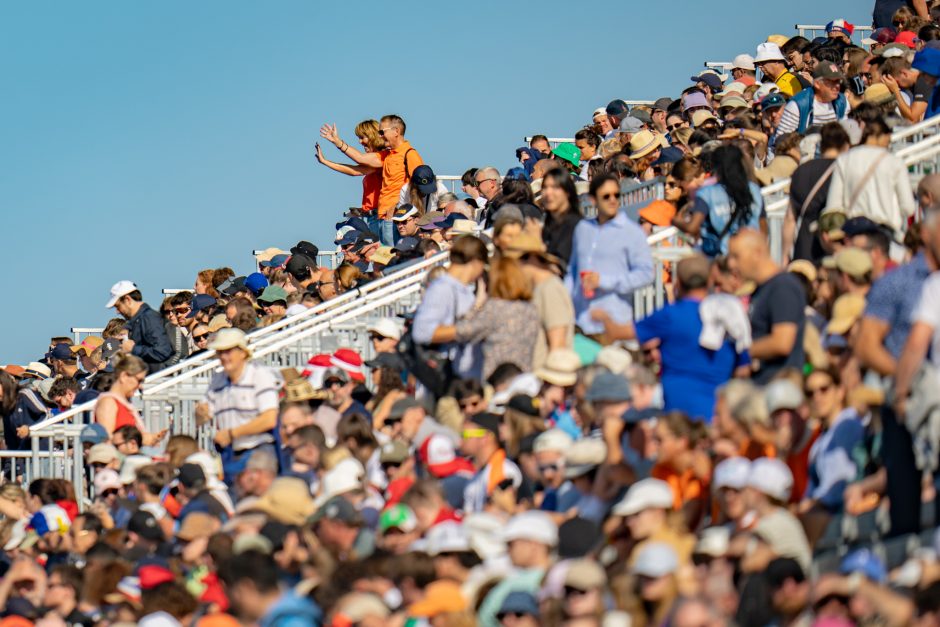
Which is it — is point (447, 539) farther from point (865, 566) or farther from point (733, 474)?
point (865, 566)

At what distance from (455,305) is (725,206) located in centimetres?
199

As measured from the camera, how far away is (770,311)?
12.2 metres

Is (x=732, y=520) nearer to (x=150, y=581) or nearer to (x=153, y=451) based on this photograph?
(x=150, y=581)

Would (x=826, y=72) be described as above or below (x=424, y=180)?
below

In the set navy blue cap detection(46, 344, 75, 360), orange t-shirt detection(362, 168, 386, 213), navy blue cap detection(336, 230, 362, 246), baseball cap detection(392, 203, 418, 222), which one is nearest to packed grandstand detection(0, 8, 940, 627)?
baseball cap detection(392, 203, 418, 222)

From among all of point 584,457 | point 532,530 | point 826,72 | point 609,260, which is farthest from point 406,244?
point 532,530

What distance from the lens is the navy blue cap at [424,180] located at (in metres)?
23.2

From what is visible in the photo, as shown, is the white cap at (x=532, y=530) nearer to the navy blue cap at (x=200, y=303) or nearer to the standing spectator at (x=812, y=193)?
the standing spectator at (x=812, y=193)

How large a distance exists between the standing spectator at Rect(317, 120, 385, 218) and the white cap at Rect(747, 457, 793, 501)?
45.3 feet

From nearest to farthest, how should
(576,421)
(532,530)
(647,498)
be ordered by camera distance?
(647,498)
(532,530)
(576,421)

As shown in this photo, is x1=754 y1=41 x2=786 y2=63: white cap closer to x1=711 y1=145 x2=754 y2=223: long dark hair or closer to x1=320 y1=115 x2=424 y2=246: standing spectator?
x1=320 y1=115 x2=424 y2=246: standing spectator

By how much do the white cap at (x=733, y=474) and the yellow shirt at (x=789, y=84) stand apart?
12.3 metres

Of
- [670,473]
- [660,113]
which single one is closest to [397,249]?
[660,113]

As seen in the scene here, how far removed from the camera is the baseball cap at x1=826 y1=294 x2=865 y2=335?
1210 cm
